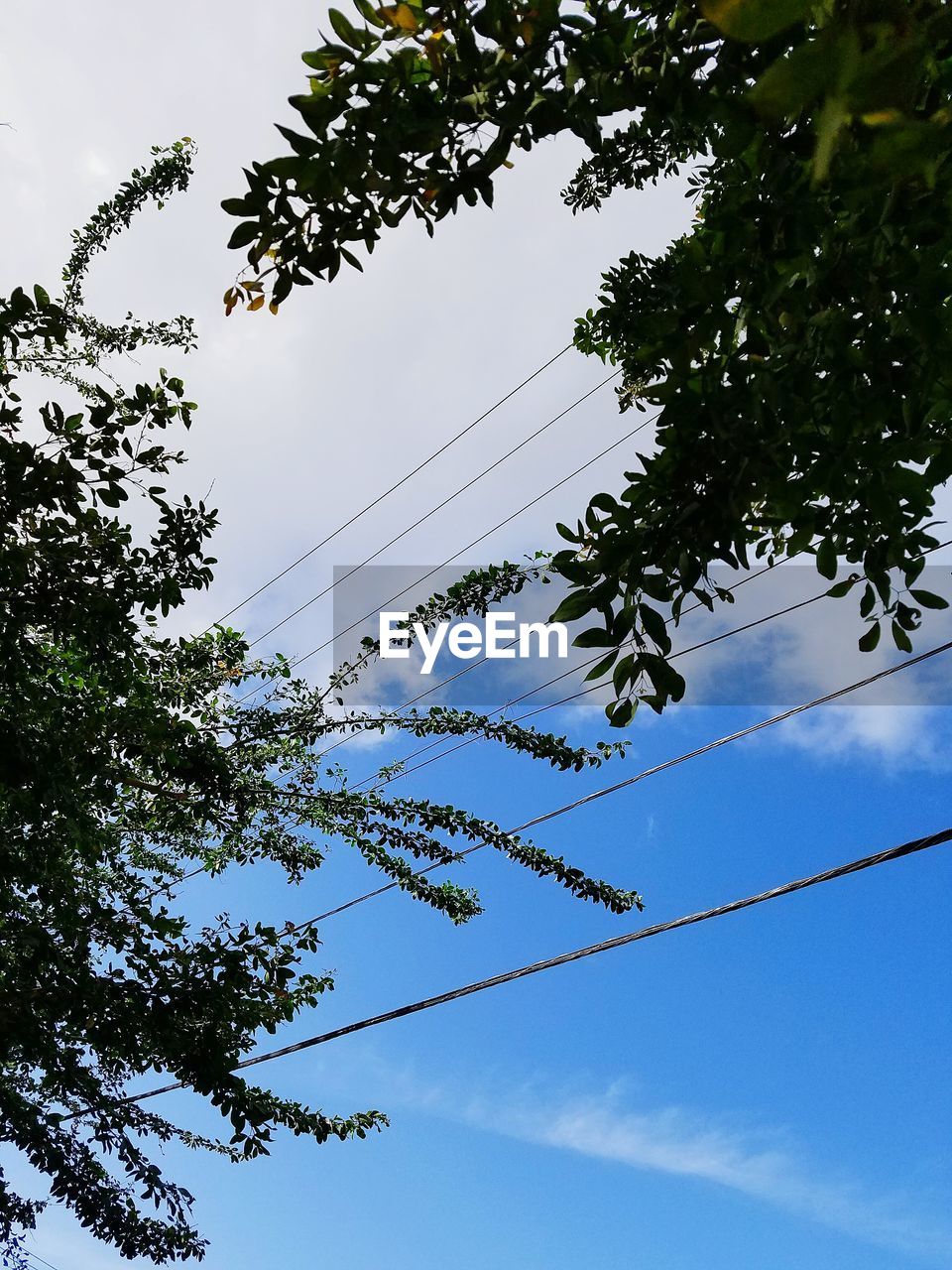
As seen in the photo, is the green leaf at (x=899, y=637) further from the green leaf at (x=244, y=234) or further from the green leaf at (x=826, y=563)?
the green leaf at (x=244, y=234)

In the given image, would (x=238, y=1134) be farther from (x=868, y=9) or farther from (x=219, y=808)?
(x=868, y=9)

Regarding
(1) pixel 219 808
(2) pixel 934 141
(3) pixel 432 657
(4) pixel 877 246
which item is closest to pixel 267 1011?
(1) pixel 219 808

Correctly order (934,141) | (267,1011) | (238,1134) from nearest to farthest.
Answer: (934,141) → (238,1134) → (267,1011)

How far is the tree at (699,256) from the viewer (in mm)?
1785

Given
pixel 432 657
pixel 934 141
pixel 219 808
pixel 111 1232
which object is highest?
pixel 432 657

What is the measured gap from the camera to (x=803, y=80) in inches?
31.1

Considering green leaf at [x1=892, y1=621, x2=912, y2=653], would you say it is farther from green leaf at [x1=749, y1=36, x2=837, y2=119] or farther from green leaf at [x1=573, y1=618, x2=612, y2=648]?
green leaf at [x1=749, y1=36, x2=837, y2=119]

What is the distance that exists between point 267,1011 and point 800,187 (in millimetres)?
4480

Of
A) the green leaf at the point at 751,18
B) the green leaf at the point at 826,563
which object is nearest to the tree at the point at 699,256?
the green leaf at the point at 826,563

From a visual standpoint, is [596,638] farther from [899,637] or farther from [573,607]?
[899,637]

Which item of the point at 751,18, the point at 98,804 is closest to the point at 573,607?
the point at 751,18

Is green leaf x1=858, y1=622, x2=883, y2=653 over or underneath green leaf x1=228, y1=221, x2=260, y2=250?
underneath

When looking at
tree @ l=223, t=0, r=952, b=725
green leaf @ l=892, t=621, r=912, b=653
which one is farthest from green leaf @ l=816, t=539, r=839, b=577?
green leaf @ l=892, t=621, r=912, b=653

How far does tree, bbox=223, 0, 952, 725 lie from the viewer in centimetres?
179
